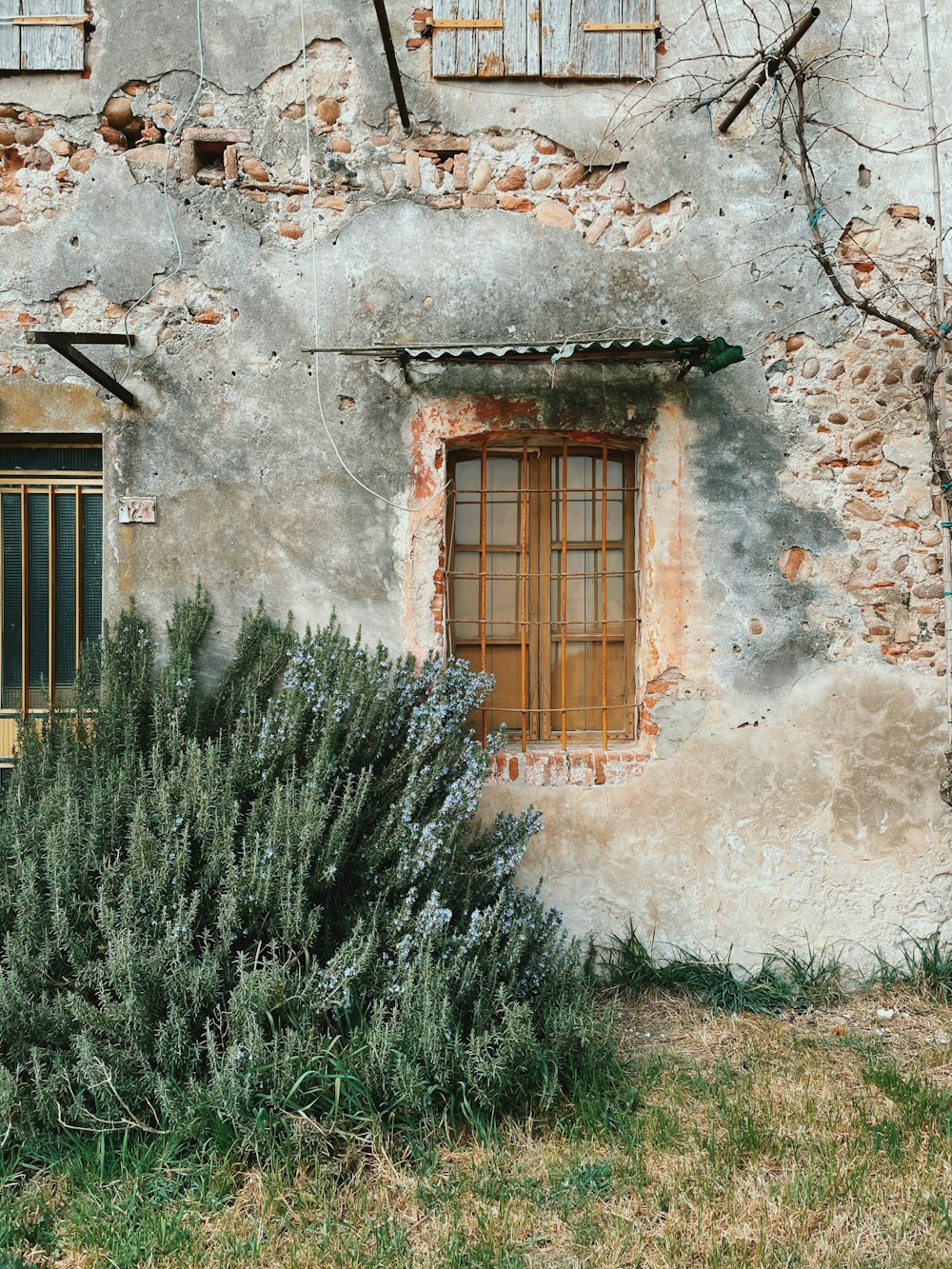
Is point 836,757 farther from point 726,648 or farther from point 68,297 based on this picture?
point 68,297

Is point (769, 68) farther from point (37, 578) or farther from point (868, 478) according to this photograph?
point (37, 578)

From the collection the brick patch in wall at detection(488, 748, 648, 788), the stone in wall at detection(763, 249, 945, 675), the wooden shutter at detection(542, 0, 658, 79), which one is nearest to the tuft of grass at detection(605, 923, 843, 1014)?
the brick patch in wall at detection(488, 748, 648, 788)

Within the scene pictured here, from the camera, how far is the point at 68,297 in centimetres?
411

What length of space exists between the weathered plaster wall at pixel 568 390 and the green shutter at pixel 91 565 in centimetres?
21

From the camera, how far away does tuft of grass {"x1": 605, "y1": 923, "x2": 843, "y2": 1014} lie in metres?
3.95

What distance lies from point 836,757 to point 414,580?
2.01m

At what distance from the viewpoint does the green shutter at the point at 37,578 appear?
420 centimetres

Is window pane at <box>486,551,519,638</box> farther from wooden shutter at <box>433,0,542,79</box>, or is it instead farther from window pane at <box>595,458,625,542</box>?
wooden shutter at <box>433,0,542,79</box>

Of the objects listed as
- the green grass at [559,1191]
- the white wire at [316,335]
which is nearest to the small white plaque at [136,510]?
the white wire at [316,335]

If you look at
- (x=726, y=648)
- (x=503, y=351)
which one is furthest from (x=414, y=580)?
(x=726, y=648)

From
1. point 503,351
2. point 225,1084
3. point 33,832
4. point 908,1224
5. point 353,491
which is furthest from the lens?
point 353,491

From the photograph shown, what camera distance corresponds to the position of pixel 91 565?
13.8 feet

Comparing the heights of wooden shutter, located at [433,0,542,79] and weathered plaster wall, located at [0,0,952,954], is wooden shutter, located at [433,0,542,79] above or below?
above

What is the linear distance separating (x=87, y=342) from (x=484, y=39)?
7.14 ft
